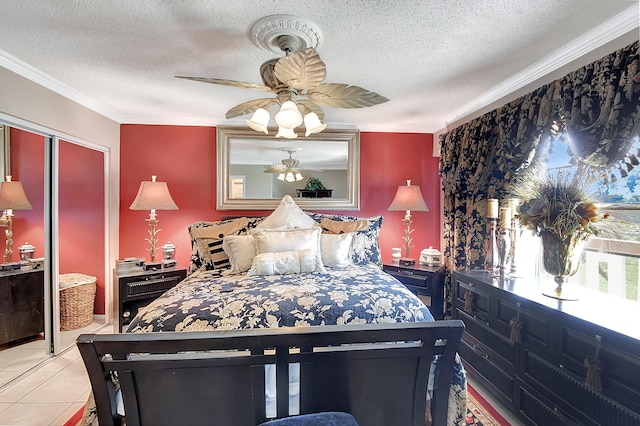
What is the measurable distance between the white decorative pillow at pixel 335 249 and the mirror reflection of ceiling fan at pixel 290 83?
1.10m

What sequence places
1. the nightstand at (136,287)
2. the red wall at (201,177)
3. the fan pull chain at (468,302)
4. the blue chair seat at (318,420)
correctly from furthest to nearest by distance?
the red wall at (201,177)
the nightstand at (136,287)
the fan pull chain at (468,302)
the blue chair seat at (318,420)

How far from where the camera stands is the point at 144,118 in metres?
3.58

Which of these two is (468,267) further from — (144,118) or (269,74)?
(144,118)

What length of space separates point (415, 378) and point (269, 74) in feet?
6.03

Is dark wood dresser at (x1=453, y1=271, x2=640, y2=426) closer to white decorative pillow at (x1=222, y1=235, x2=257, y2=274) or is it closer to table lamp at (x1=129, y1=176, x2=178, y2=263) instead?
white decorative pillow at (x1=222, y1=235, x2=257, y2=274)

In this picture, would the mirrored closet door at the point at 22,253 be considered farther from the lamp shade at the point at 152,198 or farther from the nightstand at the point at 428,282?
the nightstand at the point at 428,282

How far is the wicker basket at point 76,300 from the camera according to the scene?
2971 millimetres

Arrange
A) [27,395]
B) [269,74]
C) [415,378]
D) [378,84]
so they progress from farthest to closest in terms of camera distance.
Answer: [378,84]
[27,395]
[269,74]
[415,378]

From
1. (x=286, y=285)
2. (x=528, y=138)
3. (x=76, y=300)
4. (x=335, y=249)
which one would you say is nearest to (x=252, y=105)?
(x=286, y=285)

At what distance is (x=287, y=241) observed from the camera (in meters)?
2.57

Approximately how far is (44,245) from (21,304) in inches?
20.5

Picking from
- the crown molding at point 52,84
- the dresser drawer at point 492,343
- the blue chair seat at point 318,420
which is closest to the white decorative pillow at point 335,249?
the dresser drawer at point 492,343

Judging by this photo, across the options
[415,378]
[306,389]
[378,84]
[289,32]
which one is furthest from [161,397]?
[378,84]

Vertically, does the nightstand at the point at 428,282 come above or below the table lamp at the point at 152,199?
below
